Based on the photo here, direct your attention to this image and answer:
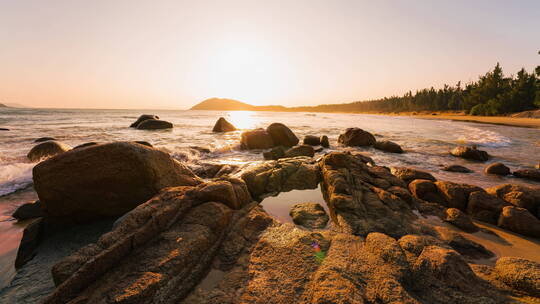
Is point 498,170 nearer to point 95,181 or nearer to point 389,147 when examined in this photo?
point 389,147

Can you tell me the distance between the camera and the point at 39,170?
4340mm

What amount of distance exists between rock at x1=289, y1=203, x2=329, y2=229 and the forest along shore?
0.04m

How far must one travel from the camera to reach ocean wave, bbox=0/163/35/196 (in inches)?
259

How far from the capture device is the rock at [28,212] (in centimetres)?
475

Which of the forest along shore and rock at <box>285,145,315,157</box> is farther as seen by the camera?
rock at <box>285,145,315,157</box>

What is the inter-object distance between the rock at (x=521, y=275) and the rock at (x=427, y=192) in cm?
304

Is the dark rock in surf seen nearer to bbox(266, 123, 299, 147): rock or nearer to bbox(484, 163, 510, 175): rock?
bbox(266, 123, 299, 147): rock

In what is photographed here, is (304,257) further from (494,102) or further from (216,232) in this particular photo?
(494,102)

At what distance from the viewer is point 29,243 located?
3748mm

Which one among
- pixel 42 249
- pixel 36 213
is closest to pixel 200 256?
pixel 42 249

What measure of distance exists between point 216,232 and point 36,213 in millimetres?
4613

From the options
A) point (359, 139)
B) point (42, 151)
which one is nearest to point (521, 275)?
point (359, 139)

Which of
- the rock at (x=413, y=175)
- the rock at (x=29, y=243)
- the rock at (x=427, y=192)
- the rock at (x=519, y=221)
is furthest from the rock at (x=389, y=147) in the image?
the rock at (x=29, y=243)

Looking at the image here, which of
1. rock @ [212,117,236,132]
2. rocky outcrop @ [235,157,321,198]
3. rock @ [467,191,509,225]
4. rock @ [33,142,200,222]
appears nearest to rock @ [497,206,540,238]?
rock @ [467,191,509,225]
